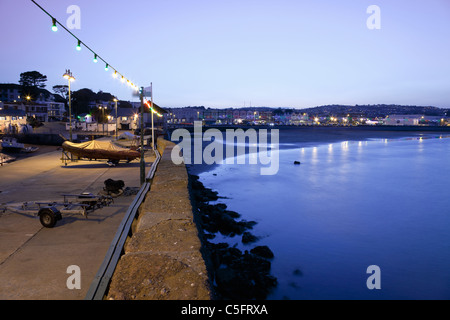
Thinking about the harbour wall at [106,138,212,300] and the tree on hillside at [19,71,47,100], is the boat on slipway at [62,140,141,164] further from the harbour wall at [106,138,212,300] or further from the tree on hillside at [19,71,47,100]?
the tree on hillside at [19,71,47,100]

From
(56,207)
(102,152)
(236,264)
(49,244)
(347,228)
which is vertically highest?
(102,152)

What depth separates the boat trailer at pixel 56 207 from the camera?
364 inches

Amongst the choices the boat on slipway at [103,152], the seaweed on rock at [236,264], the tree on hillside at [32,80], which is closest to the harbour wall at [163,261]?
the seaweed on rock at [236,264]

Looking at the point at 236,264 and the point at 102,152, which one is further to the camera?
the point at 102,152

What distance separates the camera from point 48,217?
363 inches

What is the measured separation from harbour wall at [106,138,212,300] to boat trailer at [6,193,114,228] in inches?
97.2

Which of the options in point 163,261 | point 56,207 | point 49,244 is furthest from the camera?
point 56,207

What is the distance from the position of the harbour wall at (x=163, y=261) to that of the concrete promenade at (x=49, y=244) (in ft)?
3.68

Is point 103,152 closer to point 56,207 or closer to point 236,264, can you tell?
point 56,207

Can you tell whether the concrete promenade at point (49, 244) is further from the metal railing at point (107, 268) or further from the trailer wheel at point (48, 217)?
the metal railing at point (107, 268)

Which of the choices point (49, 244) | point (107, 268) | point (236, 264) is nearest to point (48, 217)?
point (49, 244)

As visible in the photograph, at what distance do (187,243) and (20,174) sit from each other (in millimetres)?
15482

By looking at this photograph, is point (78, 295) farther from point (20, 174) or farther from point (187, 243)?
point (20, 174)

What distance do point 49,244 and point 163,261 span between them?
403 centimetres
